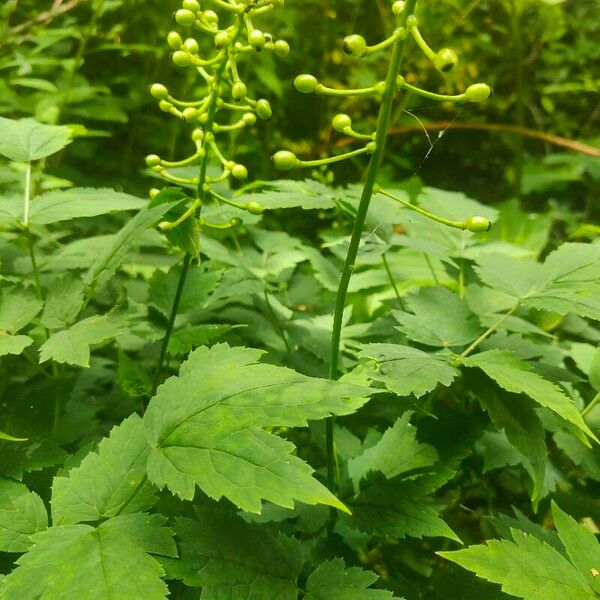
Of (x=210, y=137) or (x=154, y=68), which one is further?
(x=154, y=68)

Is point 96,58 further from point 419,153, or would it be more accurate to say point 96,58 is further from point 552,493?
point 552,493

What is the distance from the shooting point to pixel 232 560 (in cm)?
74

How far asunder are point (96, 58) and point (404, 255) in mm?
2074

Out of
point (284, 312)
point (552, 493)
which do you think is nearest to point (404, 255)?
point (284, 312)

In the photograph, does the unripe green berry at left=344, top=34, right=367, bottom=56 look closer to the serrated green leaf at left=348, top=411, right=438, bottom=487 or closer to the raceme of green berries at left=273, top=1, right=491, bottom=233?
the raceme of green berries at left=273, top=1, right=491, bottom=233

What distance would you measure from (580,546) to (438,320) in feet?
1.44

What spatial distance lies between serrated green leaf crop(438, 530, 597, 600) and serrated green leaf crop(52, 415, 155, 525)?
41cm

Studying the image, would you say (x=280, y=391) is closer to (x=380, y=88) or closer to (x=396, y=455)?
(x=396, y=455)

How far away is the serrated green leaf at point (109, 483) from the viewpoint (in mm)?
760

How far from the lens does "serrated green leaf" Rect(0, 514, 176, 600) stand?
64 cm

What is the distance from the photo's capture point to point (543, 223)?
253 centimetres

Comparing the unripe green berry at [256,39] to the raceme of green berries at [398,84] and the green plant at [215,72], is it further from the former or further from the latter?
the raceme of green berries at [398,84]

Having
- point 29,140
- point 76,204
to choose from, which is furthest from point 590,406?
point 29,140

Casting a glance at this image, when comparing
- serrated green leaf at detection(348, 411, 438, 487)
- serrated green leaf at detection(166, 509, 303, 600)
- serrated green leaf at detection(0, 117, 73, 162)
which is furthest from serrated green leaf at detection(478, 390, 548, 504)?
serrated green leaf at detection(0, 117, 73, 162)
